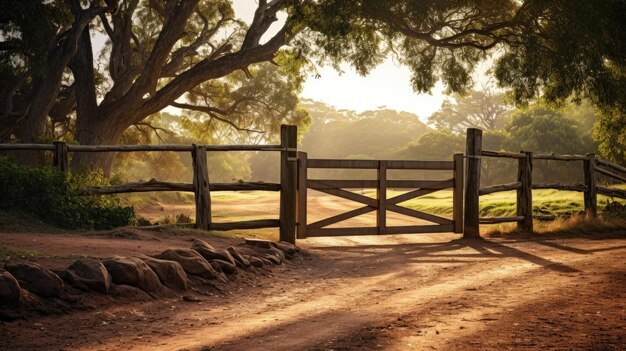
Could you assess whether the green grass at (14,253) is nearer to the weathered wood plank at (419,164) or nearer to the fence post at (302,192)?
the fence post at (302,192)

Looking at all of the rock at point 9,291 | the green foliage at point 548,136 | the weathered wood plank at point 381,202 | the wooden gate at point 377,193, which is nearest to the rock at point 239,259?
the wooden gate at point 377,193

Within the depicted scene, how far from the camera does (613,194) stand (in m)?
16.3

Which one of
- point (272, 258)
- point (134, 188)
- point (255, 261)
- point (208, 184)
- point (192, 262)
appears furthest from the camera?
point (208, 184)

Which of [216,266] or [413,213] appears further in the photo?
[413,213]

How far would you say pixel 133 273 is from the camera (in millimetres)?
6289

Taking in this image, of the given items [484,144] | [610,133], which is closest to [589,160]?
[610,133]

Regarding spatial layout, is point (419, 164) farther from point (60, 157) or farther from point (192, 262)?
point (60, 157)

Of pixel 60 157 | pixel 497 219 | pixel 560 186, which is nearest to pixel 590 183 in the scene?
pixel 560 186

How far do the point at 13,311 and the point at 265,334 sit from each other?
2248 millimetres

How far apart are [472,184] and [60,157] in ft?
27.7

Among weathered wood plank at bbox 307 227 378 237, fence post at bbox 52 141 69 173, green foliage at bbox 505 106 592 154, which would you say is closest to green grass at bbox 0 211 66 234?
fence post at bbox 52 141 69 173

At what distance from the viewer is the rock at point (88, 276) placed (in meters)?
5.89

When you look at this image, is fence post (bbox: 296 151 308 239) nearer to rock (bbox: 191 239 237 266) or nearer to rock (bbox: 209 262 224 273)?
rock (bbox: 191 239 237 266)

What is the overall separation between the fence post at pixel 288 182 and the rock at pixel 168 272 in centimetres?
447
